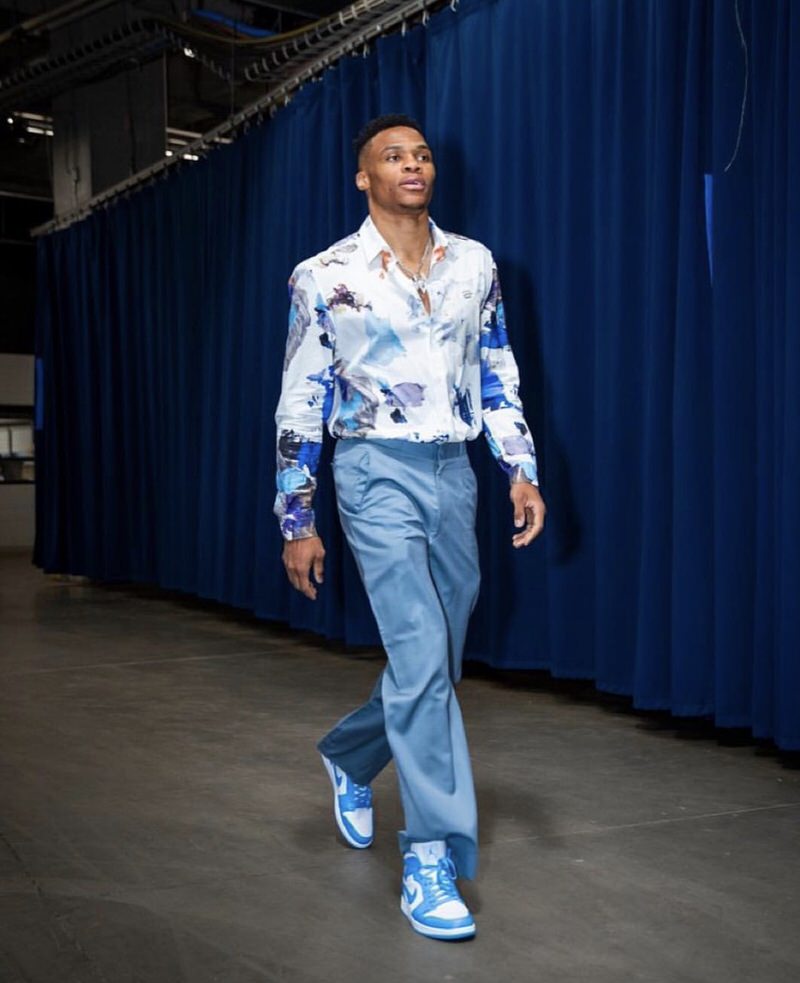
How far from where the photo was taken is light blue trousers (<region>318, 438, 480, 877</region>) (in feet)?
6.46

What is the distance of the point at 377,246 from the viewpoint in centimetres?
221

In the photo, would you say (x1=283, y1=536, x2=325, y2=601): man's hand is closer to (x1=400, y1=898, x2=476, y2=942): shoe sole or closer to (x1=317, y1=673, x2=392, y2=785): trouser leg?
(x1=317, y1=673, x2=392, y2=785): trouser leg

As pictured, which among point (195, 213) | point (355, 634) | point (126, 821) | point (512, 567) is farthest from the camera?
point (195, 213)

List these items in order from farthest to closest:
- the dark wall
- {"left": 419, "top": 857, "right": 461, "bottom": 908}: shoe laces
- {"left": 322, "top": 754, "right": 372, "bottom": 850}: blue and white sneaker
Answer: the dark wall → {"left": 322, "top": 754, "right": 372, "bottom": 850}: blue and white sneaker → {"left": 419, "top": 857, "right": 461, "bottom": 908}: shoe laces

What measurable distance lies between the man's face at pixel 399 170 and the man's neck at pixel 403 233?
0.01 metres

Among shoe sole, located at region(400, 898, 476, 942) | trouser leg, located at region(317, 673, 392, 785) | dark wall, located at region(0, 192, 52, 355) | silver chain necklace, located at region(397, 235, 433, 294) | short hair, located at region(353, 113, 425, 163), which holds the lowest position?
shoe sole, located at region(400, 898, 476, 942)

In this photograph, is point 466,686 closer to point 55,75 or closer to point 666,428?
point 666,428

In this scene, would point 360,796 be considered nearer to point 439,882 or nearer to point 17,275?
point 439,882

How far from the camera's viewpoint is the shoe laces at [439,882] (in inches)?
77.6

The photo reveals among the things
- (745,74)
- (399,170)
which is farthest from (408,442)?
(745,74)

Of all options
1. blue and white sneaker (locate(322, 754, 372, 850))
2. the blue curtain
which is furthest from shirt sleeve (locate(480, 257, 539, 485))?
the blue curtain

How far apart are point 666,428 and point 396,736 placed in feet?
5.60

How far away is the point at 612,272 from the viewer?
11.9 ft

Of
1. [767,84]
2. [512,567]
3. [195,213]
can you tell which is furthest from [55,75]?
[767,84]
